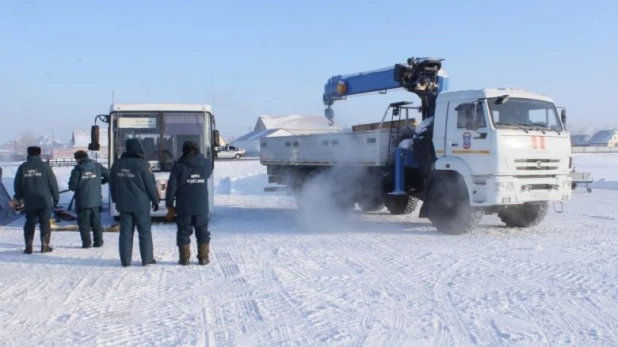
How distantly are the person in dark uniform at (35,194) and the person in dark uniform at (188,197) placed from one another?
236 cm

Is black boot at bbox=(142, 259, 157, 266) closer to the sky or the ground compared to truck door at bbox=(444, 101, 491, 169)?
closer to the ground

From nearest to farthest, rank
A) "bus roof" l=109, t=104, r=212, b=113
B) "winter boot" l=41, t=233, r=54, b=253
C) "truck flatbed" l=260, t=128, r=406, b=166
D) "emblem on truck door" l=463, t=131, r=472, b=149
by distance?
"winter boot" l=41, t=233, r=54, b=253 → "emblem on truck door" l=463, t=131, r=472, b=149 → "truck flatbed" l=260, t=128, r=406, b=166 → "bus roof" l=109, t=104, r=212, b=113

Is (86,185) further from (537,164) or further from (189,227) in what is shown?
(537,164)

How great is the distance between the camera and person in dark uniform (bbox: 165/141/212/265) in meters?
7.63

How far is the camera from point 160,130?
1320 cm

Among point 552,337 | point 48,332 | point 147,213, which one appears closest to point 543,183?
point 552,337

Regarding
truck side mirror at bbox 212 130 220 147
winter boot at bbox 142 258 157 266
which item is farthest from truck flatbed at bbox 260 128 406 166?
winter boot at bbox 142 258 157 266

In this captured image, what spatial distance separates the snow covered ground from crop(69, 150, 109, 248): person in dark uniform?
0.28 meters

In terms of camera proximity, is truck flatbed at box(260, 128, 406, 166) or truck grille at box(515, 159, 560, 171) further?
truck flatbed at box(260, 128, 406, 166)

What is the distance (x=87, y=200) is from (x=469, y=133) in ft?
21.8

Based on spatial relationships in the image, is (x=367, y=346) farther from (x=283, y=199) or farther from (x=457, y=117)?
(x=283, y=199)

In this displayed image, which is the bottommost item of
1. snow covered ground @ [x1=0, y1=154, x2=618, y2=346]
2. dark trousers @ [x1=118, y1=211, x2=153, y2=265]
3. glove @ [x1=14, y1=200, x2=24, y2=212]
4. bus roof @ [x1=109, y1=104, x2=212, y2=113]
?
snow covered ground @ [x1=0, y1=154, x2=618, y2=346]

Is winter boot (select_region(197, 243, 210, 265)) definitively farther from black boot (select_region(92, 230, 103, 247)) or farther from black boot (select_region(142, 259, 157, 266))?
black boot (select_region(92, 230, 103, 247))

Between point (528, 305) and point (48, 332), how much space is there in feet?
14.6
